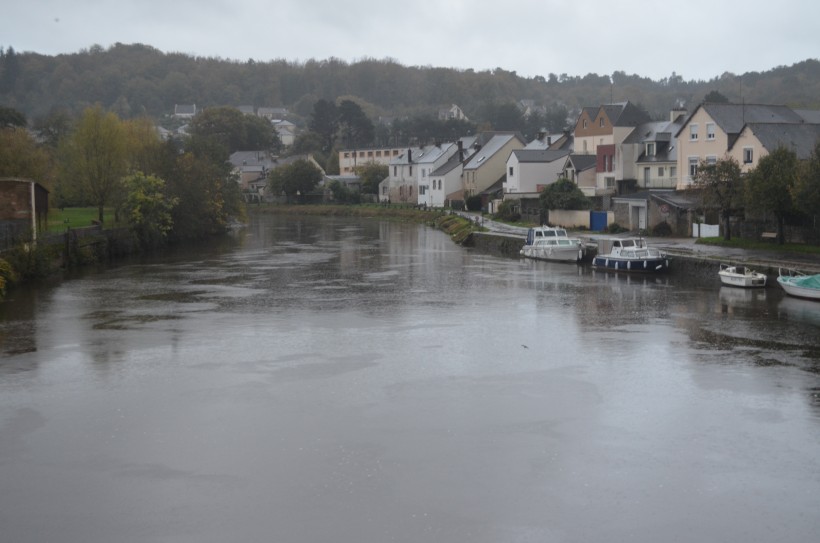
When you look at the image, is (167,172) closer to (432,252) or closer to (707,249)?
(432,252)

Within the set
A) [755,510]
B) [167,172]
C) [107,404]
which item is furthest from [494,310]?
[167,172]

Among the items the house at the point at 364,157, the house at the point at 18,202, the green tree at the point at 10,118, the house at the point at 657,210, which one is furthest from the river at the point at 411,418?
the house at the point at 364,157

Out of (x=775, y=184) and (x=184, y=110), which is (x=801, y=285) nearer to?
(x=775, y=184)

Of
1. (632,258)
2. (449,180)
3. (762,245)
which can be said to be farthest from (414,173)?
(762,245)

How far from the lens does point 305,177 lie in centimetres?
9219

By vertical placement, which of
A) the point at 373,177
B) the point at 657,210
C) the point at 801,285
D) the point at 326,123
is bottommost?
the point at 801,285

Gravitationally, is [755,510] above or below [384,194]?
below

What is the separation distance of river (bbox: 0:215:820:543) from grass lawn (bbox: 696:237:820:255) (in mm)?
5447

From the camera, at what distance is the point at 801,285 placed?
27.2 meters

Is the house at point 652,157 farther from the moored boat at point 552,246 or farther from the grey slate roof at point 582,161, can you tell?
the moored boat at point 552,246

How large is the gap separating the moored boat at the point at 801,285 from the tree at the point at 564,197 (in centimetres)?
2237

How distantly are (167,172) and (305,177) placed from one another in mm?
39195

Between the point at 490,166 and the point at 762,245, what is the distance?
3949 cm

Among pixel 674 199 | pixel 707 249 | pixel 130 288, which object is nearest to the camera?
pixel 130 288
